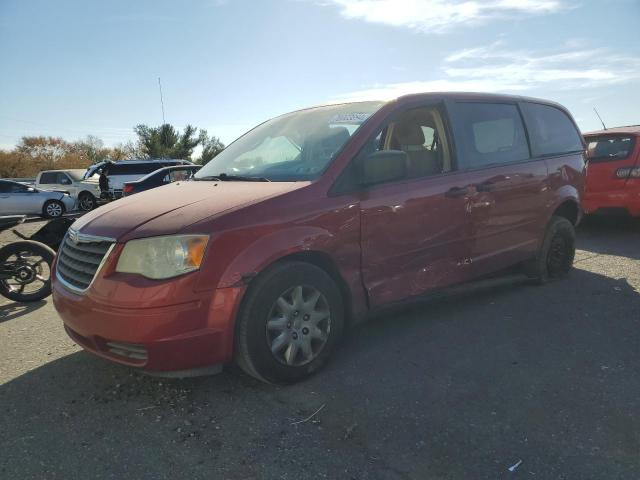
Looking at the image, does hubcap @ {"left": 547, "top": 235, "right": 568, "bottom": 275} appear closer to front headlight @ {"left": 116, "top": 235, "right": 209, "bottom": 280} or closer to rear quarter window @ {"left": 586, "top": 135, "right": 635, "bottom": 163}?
rear quarter window @ {"left": 586, "top": 135, "right": 635, "bottom": 163}

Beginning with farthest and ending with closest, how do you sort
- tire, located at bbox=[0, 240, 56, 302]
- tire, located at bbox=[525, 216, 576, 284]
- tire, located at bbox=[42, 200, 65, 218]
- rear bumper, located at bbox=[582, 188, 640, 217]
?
tire, located at bbox=[42, 200, 65, 218] < rear bumper, located at bbox=[582, 188, 640, 217] < tire, located at bbox=[0, 240, 56, 302] < tire, located at bbox=[525, 216, 576, 284]

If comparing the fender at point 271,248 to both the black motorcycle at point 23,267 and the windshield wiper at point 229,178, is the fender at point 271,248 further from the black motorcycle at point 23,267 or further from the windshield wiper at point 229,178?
the black motorcycle at point 23,267

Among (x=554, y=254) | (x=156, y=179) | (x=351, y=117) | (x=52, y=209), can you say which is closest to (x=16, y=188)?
(x=52, y=209)

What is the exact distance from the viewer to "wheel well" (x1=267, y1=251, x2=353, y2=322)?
9.54 feet

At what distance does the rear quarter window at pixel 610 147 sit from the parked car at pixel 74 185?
18896mm

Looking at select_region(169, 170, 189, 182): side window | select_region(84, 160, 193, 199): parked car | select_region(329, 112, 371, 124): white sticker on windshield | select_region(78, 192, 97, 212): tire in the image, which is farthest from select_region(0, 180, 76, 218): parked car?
select_region(329, 112, 371, 124): white sticker on windshield

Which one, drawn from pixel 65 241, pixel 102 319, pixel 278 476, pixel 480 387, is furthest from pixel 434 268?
pixel 65 241

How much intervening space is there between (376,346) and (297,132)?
1.73m

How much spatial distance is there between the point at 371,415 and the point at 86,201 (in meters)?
21.0

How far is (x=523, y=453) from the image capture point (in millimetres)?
2242

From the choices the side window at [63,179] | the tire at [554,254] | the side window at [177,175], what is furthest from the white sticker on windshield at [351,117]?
the side window at [63,179]

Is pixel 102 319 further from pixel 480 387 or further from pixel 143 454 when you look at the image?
pixel 480 387

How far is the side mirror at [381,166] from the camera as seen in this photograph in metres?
3.06

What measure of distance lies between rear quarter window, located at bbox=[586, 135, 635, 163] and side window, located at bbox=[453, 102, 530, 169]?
10.9ft
